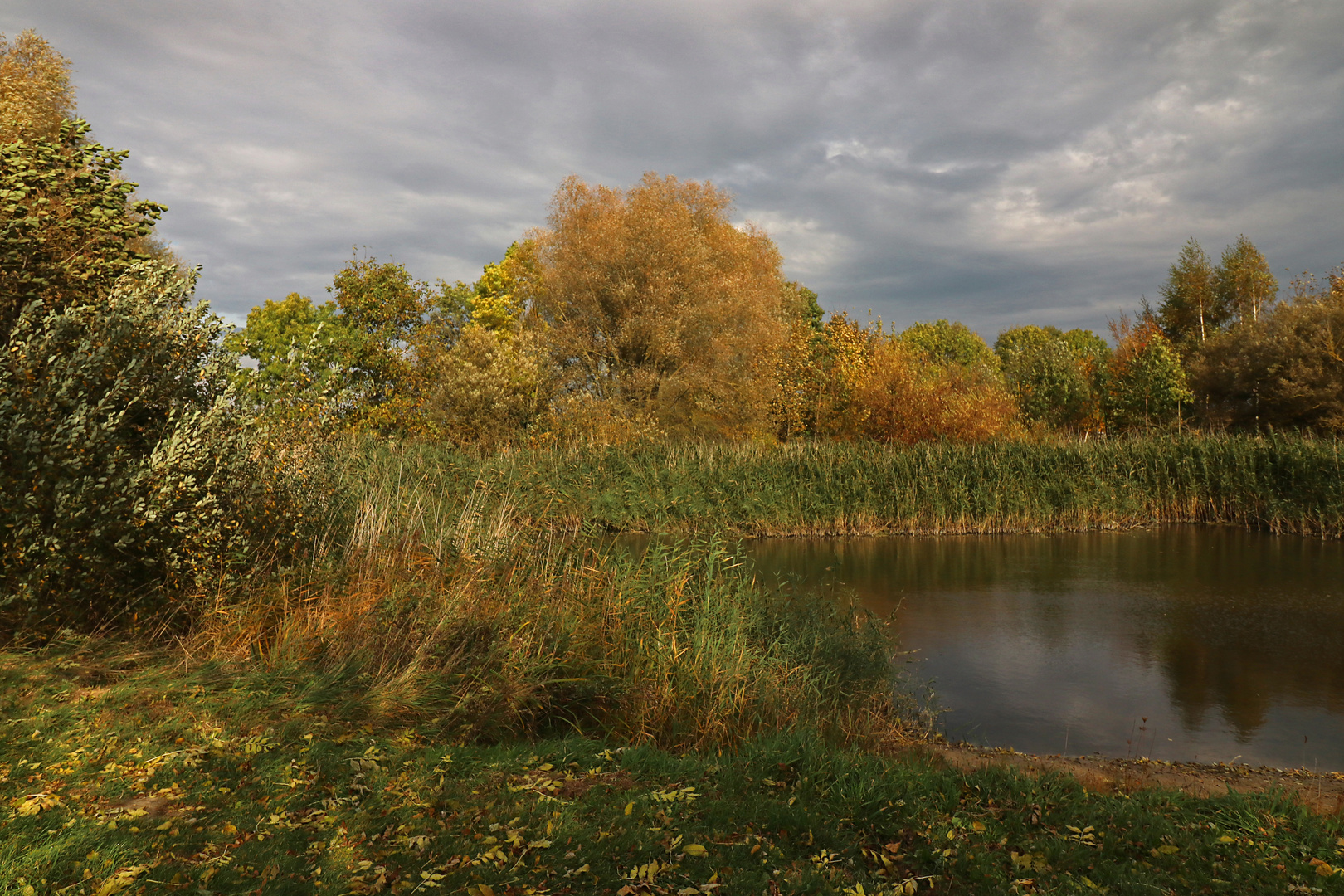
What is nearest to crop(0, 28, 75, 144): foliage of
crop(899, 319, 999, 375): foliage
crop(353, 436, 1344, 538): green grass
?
crop(353, 436, 1344, 538): green grass

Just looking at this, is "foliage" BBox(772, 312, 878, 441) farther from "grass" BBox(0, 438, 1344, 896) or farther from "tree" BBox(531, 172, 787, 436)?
"grass" BBox(0, 438, 1344, 896)

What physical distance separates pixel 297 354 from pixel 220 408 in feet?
4.07

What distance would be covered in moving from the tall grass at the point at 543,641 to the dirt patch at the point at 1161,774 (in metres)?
0.82

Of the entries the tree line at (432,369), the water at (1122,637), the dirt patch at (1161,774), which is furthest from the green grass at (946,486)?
the dirt patch at (1161,774)

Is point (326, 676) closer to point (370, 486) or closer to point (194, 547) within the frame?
point (194, 547)

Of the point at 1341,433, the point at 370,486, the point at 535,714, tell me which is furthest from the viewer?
the point at 1341,433

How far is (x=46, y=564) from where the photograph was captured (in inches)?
210

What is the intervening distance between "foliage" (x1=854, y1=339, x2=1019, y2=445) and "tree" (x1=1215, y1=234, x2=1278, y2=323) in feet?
66.1

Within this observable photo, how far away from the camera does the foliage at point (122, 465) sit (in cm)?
538

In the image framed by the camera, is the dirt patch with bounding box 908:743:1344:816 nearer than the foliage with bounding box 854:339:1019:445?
Yes

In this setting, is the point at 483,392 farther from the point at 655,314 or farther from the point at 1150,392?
the point at 1150,392

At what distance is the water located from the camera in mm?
7176

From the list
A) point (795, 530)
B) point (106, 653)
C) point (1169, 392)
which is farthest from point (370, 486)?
point (1169, 392)

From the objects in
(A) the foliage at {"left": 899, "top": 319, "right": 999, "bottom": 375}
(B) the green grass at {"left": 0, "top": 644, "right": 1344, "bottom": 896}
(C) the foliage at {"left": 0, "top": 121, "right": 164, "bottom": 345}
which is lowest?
(B) the green grass at {"left": 0, "top": 644, "right": 1344, "bottom": 896}
